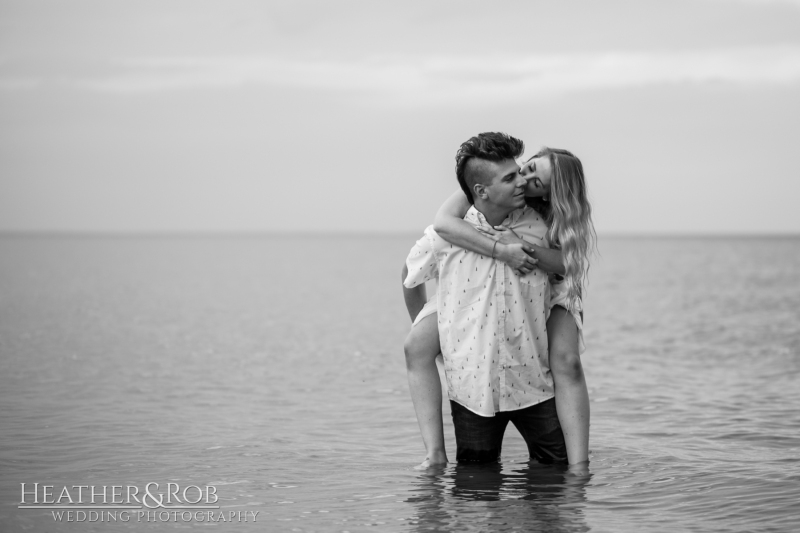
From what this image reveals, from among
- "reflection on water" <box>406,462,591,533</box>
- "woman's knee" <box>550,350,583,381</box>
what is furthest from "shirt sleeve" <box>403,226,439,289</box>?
"reflection on water" <box>406,462,591,533</box>

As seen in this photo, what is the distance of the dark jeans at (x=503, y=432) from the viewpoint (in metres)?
5.86

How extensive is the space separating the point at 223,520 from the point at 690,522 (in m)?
2.68

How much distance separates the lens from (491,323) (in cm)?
560

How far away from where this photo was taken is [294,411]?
9.50 m

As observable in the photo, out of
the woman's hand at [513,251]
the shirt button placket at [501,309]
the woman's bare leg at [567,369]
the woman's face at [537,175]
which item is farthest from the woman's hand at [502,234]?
the woman's bare leg at [567,369]

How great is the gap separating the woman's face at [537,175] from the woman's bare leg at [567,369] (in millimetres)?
761

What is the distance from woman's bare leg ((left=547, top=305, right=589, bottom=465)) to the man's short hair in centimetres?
101

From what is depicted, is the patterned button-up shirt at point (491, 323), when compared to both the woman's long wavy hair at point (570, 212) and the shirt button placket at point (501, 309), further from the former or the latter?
the woman's long wavy hair at point (570, 212)

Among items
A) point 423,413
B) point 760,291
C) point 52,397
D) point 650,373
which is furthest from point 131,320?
point 760,291

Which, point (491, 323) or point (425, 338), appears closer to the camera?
point (491, 323)

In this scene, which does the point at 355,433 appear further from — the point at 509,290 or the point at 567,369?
the point at 509,290

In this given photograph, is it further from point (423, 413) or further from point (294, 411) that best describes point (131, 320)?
point (423, 413)

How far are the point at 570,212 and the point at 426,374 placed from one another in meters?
1.45

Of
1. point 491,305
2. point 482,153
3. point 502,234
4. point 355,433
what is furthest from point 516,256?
point 355,433
